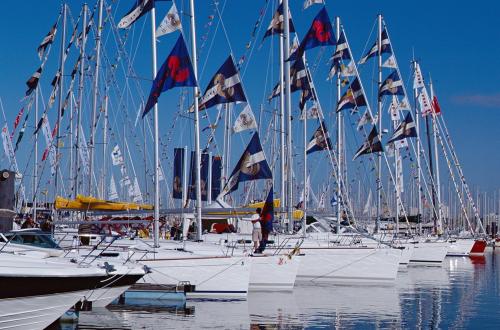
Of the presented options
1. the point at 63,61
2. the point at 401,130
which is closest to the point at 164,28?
the point at 63,61

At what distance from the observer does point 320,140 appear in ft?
142

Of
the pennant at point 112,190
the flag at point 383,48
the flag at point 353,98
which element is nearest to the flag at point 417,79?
the flag at point 383,48

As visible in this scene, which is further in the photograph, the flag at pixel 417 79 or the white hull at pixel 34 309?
the flag at pixel 417 79

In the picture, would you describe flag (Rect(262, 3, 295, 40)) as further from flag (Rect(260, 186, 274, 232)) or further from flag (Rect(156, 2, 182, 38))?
flag (Rect(260, 186, 274, 232))

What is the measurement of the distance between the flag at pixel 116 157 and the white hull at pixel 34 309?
89.0 ft

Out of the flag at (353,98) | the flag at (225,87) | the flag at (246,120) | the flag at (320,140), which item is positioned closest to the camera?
the flag at (225,87)

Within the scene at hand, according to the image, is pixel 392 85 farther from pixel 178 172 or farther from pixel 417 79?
pixel 178 172

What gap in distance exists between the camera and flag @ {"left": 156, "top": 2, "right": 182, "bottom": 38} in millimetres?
30391

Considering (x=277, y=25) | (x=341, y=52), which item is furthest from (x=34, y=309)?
(x=341, y=52)

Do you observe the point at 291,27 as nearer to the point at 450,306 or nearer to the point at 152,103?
the point at 152,103

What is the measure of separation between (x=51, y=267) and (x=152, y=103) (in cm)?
1009

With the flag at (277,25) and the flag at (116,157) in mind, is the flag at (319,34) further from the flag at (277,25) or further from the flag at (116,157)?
the flag at (116,157)

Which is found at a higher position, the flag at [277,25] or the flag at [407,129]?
the flag at [277,25]

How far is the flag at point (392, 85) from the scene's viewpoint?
176 feet
